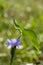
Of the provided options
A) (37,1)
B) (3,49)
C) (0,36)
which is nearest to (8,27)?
(0,36)

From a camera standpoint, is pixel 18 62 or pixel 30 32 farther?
pixel 18 62

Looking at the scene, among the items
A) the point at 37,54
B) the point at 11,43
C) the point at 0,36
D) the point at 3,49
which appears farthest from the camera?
the point at 0,36

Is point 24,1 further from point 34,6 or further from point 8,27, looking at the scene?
point 8,27

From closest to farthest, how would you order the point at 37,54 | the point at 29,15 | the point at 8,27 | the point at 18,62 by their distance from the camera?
the point at 18,62 < the point at 37,54 < the point at 8,27 < the point at 29,15

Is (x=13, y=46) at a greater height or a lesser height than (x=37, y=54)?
greater

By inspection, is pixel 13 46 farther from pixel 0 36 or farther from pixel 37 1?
pixel 37 1

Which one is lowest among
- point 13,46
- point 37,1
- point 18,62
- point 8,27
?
point 37,1
